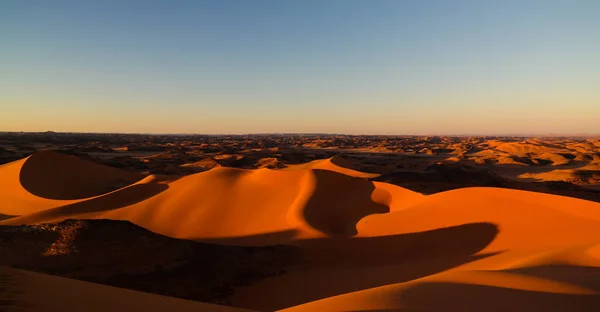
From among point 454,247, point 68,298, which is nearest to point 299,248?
point 454,247

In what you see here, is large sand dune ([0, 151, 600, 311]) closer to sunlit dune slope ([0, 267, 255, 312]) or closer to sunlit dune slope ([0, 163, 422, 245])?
sunlit dune slope ([0, 163, 422, 245])

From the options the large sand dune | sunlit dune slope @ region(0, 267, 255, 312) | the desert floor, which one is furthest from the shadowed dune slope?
sunlit dune slope @ region(0, 267, 255, 312)

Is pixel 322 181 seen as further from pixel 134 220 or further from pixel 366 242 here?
pixel 134 220

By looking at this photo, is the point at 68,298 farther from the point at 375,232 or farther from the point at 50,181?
the point at 50,181

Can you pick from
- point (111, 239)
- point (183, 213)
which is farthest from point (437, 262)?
point (183, 213)

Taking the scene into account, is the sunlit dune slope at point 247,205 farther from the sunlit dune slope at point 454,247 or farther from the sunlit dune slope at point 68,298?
the sunlit dune slope at point 68,298
